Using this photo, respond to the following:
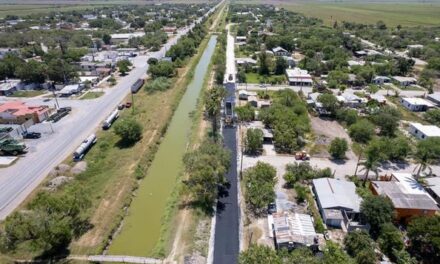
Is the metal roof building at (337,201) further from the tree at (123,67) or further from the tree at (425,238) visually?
the tree at (123,67)

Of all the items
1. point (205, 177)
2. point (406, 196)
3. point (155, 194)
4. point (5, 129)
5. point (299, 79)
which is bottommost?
point (155, 194)

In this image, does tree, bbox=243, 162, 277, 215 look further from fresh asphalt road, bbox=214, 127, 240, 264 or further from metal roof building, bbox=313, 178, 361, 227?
metal roof building, bbox=313, 178, 361, 227

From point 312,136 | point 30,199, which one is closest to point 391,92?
point 312,136

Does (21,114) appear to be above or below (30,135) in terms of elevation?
above

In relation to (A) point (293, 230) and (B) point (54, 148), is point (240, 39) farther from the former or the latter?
(A) point (293, 230)

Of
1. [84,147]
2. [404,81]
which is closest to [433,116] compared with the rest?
[404,81]

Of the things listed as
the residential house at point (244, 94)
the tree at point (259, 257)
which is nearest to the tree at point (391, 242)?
the tree at point (259, 257)

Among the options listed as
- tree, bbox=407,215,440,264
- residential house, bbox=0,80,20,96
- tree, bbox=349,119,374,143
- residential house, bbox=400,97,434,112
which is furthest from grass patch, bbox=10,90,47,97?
residential house, bbox=400,97,434,112

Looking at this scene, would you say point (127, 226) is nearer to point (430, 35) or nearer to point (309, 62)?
point (309, 62)

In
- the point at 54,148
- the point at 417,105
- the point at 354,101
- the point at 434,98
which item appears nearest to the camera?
the point at 54,148
